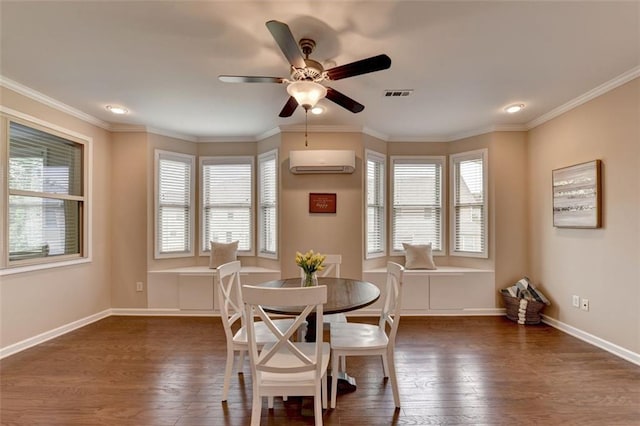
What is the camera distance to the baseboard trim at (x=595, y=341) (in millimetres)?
2855

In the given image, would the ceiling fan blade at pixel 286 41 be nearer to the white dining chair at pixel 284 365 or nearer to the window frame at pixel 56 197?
the white dining chair at pixel 284 365

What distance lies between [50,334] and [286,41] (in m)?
3.97

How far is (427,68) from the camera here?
8.82 feet

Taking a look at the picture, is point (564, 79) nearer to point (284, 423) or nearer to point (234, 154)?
point (284, 423)

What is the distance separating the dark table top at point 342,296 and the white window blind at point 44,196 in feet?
8.78

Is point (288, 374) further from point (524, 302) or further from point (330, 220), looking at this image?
point (524, 302)

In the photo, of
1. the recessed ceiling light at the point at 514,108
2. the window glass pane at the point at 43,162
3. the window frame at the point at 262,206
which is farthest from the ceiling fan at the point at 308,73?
the window glass pane at the point at 43,162

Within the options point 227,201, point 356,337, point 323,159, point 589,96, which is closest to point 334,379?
point 356,337

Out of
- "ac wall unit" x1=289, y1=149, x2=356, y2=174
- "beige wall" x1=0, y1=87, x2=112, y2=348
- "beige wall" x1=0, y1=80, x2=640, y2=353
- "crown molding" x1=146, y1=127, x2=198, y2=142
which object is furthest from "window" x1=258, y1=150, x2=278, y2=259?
"beige wall" x1=0, y1=87, x2=112, y2=348

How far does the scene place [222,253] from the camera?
4.56m

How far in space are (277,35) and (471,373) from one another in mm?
2946

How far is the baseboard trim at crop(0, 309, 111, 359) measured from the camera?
9.94 ft

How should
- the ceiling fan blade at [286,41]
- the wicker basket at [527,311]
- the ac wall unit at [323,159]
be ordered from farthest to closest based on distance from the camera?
the ac wall unit at [323,159] < the wicker basket at [527,311] < the ceiling fan blade at [286,41]

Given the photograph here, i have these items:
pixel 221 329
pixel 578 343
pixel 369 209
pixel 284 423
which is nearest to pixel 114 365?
pixel 221 329
